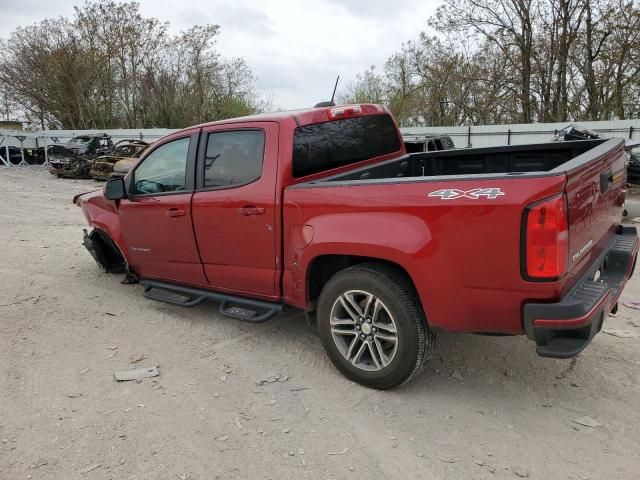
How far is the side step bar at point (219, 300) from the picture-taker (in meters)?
3.82

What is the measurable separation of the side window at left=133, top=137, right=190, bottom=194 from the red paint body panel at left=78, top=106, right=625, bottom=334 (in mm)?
120

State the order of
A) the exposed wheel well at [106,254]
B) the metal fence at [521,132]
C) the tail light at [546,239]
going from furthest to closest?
the metal fence at [521,132], the exposed wheel well at [106,254], the tail light at [546,239]

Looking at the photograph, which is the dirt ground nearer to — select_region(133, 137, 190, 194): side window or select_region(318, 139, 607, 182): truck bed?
select_region(133, 137, 190, 194): side window

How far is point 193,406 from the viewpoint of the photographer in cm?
321

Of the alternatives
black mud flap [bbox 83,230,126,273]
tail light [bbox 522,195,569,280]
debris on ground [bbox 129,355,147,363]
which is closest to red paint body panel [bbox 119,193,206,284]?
debris on ground [bbox 129,355,147,363]

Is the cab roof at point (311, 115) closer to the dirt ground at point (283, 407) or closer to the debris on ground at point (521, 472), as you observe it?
the dirt ground at point (283, 407)

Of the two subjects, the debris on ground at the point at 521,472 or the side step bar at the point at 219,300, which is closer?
the debris on ground at the point at 521,472

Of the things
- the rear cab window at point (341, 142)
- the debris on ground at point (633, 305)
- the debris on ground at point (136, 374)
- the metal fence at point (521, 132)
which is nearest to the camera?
the debris on ground at point (136, 374)

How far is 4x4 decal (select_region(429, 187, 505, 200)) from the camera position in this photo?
2527 mm

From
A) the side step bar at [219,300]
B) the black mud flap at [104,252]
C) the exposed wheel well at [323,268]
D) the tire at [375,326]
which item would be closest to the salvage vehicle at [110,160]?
the black mud flap at [104,252]

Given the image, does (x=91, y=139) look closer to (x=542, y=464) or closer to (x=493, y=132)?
(x=493, y=132)

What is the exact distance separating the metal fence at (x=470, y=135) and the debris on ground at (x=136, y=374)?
6.10m

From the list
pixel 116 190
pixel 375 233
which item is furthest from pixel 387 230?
pixel 116 190

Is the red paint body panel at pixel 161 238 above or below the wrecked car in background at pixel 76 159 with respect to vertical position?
below
